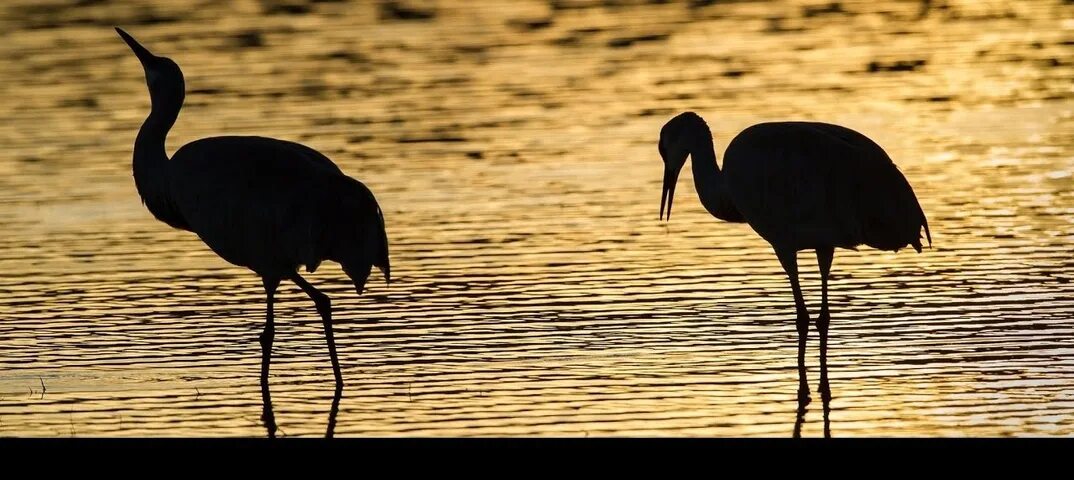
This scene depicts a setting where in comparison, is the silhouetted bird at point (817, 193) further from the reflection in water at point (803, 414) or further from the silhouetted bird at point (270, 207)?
the silhouetted bird at point (270, 207)

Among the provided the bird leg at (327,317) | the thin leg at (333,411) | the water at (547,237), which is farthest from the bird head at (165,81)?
the thin leg at (333,411)

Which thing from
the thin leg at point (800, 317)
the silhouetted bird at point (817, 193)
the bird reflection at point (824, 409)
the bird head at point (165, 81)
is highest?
the bird head at point (165, 81)

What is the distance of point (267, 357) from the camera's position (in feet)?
37.3

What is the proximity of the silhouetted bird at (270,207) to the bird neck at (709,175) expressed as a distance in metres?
2.25

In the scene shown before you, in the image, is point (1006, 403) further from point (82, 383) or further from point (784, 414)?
point (82, 383)

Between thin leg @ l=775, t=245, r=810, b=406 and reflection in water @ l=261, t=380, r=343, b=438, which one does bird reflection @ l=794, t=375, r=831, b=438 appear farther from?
reflection in water @ l=261, t=380, r=343, b=438

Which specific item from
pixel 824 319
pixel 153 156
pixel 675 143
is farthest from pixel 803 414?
pixel 153 156

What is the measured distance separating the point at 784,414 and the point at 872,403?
446 millimetres

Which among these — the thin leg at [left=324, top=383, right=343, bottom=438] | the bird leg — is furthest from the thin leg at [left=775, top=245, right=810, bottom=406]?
the bird leg

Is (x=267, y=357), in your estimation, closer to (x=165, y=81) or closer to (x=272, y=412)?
(x=272, y=412)

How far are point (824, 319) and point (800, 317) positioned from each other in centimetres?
18

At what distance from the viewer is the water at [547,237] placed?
10.5 metres

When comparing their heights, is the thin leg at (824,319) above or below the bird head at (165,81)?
below

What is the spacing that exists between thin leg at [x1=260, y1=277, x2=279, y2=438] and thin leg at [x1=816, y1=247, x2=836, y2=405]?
8.48ft
